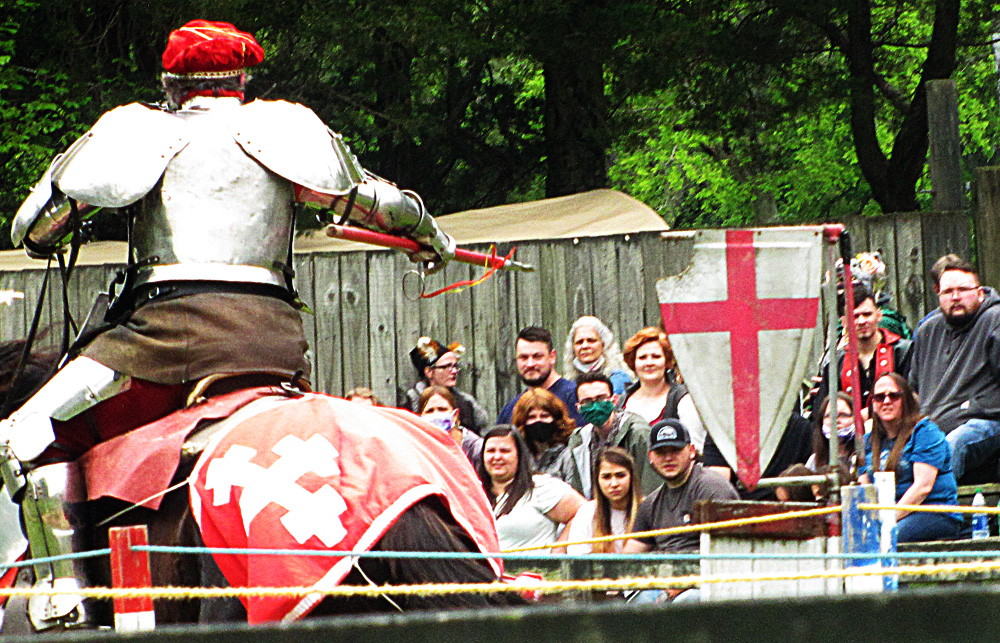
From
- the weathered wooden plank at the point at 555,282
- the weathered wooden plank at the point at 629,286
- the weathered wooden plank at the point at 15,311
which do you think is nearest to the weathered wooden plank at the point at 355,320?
the weathered wooden plank at the point at 555,282

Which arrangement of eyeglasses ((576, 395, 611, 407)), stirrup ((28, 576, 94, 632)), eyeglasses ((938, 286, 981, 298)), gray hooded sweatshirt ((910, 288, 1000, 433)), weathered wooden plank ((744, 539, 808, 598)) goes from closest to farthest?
stirrup ((28, 576, 94, 632))
weathered wooden plank ((744, 539, 808, 598))
gray hooded sweatshirt ((910, 288, 1000, 433))
eyeglasses ((938, 286, 981, 298))
eyeglasses ((576, 395, 611, 407))

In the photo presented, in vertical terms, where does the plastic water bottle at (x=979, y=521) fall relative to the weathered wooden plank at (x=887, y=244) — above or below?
below

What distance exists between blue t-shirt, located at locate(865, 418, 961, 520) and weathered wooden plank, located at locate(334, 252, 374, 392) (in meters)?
4.05

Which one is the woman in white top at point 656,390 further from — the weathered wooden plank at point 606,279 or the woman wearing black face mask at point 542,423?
the weathered wooden plank at point 606,279

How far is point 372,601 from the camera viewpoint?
3.68 metres

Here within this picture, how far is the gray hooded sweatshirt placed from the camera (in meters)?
6.67

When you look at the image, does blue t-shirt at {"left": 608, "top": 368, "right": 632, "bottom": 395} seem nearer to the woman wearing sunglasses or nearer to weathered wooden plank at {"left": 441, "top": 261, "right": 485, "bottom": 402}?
weathered wooden plank at {"left": 441, "top": 261, "right": 485, "bottom": 402}

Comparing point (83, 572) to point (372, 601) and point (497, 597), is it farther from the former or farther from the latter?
Result: point (497, 597)

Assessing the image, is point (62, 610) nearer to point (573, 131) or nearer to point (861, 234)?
point (861, 234)

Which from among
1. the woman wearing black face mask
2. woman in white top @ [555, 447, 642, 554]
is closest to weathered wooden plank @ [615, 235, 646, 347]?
the woman wearing black face mask

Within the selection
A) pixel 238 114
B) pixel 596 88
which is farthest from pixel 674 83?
pixel 238 114

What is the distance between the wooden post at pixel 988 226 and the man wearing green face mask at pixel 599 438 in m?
2.47

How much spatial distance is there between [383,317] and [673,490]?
3.59m

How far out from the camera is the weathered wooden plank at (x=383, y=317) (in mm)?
9211
